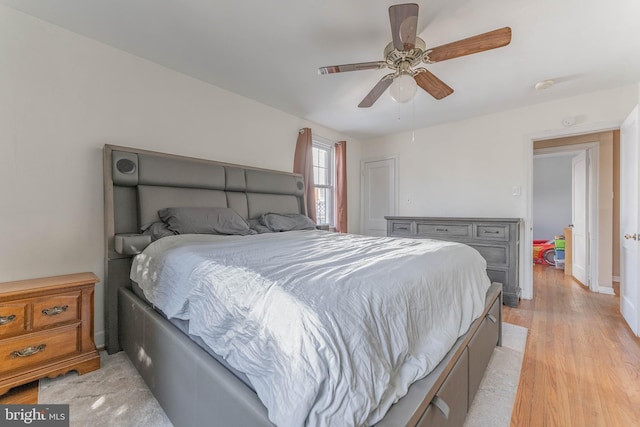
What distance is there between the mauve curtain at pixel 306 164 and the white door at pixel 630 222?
3290mm

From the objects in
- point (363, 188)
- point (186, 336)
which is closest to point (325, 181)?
point (363, 188)

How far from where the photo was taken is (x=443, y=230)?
11.9ft

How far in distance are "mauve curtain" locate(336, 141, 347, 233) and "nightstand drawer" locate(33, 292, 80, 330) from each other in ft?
10.9

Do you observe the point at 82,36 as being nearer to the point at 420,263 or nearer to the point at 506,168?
the point at 420,263

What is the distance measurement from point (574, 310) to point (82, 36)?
5496 millimetres

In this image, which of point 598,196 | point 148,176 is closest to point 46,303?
point 148,176

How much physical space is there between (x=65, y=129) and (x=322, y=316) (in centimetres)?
255

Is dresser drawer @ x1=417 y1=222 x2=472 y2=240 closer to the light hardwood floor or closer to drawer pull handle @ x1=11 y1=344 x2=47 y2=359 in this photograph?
the light hardwood floor

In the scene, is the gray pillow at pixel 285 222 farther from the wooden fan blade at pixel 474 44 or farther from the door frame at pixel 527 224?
the door frame at pixel 527 224

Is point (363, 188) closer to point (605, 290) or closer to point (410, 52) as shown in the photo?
point (410, 52)

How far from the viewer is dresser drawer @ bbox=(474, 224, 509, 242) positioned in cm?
319

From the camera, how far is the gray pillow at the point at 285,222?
2898mm

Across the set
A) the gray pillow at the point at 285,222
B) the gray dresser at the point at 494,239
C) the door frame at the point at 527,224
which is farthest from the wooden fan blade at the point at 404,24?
the door frame at the point at 527,224

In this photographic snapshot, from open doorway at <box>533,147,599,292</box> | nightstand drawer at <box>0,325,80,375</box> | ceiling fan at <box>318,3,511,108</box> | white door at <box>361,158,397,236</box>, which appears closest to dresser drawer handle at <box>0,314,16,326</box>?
nightstand drawer at <box>0,325,80,375</box>
